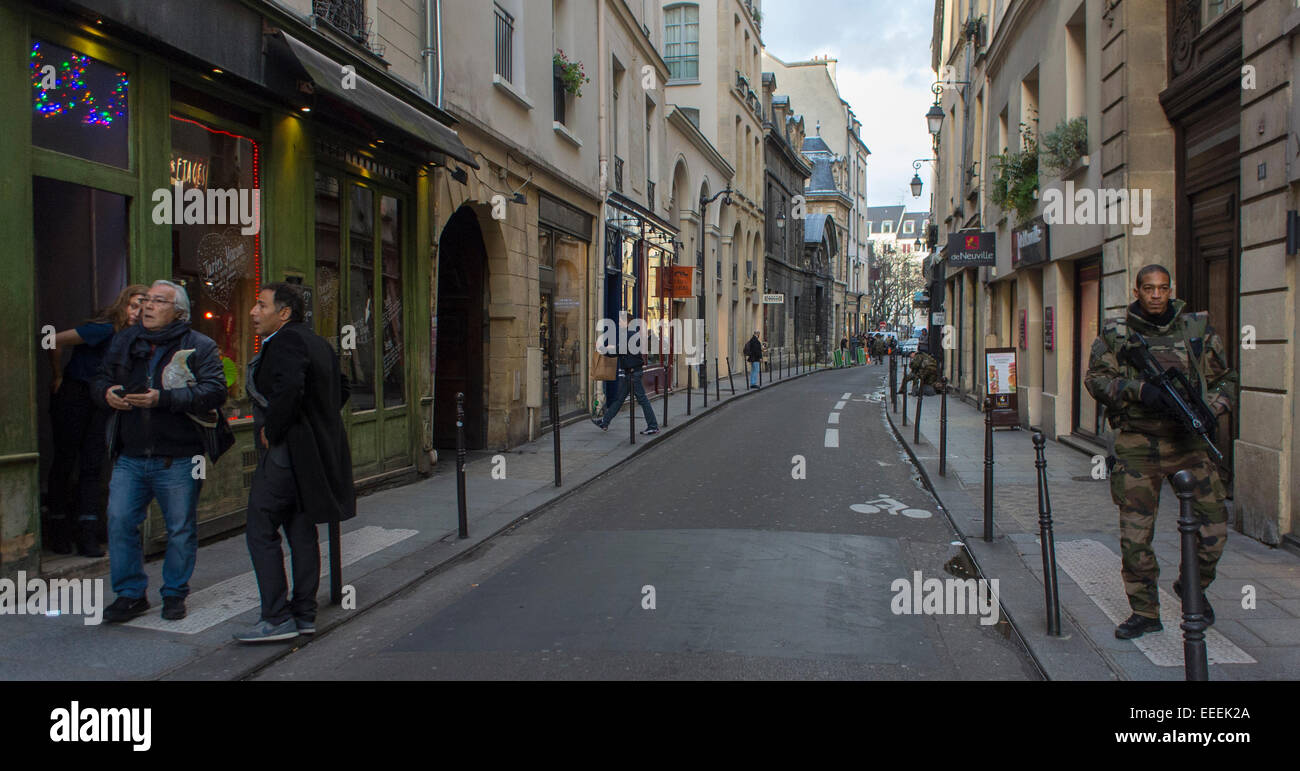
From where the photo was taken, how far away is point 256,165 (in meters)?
8.31

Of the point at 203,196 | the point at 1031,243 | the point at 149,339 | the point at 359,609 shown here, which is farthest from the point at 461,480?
the point at 1031,243

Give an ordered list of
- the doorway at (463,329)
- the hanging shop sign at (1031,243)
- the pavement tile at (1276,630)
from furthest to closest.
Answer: the hanging shop sign at (1031,243), the doorway at (463,329), the pavement tile at (1276,630)

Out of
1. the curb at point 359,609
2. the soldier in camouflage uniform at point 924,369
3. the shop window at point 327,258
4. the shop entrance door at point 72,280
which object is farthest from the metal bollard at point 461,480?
the soldier in camouflage uniform at point 924,369

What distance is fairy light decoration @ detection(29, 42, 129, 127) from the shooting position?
608 cm

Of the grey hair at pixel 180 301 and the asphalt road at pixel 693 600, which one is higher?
the grey hair at pixel 180 301

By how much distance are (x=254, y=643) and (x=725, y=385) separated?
2592 centimetres

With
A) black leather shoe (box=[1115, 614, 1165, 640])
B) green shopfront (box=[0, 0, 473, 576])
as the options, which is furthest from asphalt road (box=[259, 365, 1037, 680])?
green shopfront (box=[0, 0, 473, 576])

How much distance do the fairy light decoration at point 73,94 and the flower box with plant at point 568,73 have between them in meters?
9.97

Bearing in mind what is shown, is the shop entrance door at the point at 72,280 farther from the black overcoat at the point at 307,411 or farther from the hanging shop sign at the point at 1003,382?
the hanging shop sign at the point at 1003,382

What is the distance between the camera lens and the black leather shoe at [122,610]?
213 inches

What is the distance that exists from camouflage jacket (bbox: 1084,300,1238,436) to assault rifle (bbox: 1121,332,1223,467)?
6 centimetres

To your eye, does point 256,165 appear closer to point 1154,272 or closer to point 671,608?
point 671,608

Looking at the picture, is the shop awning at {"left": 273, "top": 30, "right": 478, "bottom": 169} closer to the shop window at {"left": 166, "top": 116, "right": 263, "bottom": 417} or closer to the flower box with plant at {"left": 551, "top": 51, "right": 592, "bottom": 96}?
the shop window at {"left": 166, "top": 116, "right": 263, "bottom": 417}

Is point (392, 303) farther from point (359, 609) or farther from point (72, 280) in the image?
point (359, 609)
